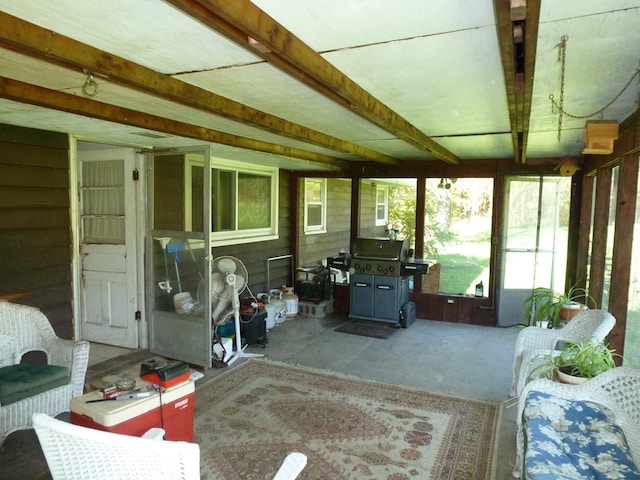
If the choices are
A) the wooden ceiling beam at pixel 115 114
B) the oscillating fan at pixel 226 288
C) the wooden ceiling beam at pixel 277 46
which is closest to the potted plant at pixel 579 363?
the wooden ceiling beam at pixel 277 46

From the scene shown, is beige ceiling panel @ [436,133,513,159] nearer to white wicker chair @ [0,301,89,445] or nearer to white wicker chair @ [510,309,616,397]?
white wicker chair @ [510,309,616,397]

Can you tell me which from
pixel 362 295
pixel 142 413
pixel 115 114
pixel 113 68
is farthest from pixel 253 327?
pixel 113 68

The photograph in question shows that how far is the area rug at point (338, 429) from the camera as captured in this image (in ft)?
8.52

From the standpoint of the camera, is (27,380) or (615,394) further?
(27,380)

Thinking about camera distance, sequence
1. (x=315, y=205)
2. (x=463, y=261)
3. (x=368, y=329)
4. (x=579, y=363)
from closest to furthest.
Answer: (x=579, y=363), (x=368, y=329), (x=463, y=261), (x=315, y=205)

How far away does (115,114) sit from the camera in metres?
2.88

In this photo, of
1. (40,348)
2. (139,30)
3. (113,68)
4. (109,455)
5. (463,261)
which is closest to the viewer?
(109,455)

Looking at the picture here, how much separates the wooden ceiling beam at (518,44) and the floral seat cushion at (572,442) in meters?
1.60

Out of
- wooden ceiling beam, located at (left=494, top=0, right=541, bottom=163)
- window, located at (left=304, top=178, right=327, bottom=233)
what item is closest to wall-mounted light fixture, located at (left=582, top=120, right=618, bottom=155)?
wooden ceiling beam, located at (left=494, top=0, right=541, bottom=163)

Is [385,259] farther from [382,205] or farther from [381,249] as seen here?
[382,205]

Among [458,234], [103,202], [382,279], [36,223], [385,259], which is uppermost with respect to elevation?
[103,202]

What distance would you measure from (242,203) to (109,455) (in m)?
4.71

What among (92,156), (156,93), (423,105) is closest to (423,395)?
(423,105)

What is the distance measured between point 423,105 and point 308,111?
2.52 ft
